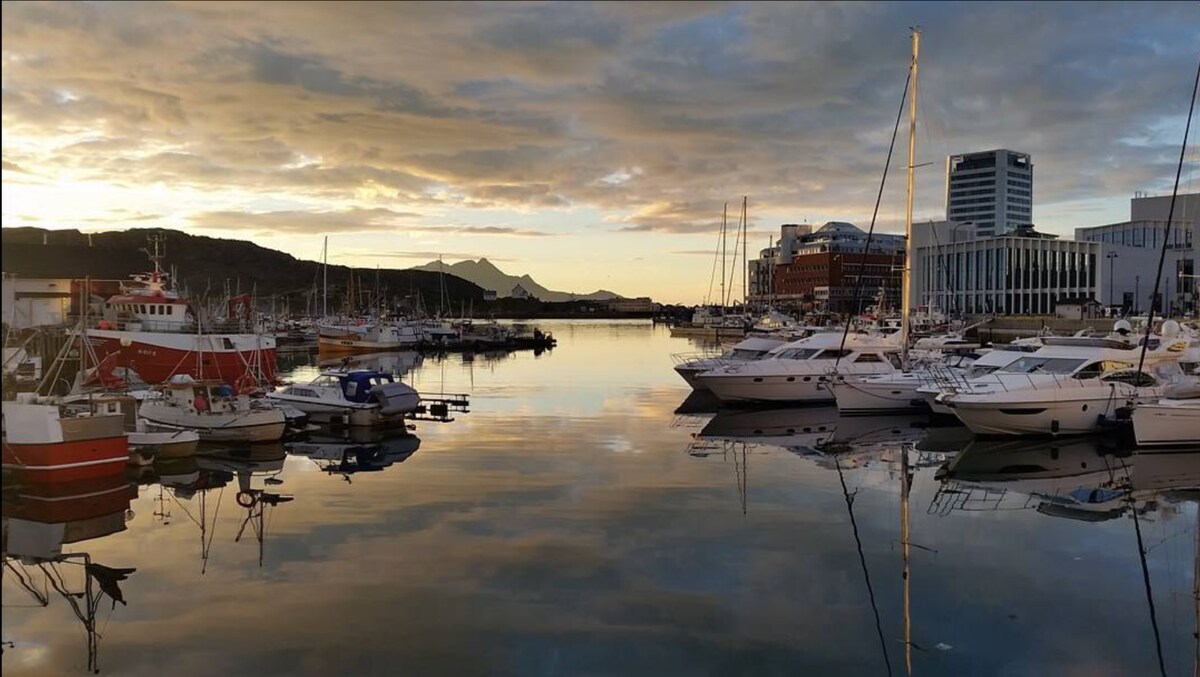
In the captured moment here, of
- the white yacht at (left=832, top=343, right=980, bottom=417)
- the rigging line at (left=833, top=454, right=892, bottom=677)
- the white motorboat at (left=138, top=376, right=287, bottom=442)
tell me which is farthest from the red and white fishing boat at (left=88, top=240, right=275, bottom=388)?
the rigging line at (left=833, top=454, right=892, bottom=677)

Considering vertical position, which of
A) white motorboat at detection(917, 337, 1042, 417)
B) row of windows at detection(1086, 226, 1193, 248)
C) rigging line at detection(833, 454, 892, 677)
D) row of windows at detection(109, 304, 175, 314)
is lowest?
rigging line at detection(833, 454, 892, 677)

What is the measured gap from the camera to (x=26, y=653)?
11.0m

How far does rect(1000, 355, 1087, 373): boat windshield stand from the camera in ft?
93.5

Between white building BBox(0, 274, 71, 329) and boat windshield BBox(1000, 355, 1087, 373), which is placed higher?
white building BBox(0, 274, 71, 329)

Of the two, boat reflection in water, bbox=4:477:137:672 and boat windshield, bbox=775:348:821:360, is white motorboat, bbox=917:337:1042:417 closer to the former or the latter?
boat windshield, bbox=775:348:821:360

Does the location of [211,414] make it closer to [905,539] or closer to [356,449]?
[356,449]

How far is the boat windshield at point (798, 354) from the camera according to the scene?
1534 inches

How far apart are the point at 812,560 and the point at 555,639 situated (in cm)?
555

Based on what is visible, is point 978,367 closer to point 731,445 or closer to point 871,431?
point 871,431

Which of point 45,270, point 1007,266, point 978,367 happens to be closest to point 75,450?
point 978,367

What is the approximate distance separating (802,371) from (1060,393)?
472 inches

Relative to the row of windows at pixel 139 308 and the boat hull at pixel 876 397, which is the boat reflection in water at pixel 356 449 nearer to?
the boat hull at pixel 876 397

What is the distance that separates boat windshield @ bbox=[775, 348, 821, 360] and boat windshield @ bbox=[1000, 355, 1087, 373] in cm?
995

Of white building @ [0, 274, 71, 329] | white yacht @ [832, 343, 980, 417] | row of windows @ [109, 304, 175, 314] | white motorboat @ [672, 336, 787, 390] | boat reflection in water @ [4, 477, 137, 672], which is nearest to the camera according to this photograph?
boat reflection in water @ [4, 477, 137, 672]
